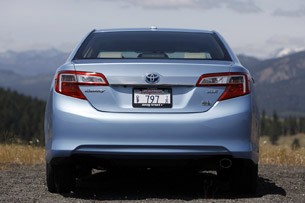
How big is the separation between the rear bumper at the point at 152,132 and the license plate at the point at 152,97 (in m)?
0.10

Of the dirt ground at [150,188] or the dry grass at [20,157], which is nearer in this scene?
the dirt ground at [150,188]

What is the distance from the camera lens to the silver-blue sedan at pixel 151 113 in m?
5.68

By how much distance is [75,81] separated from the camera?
5852 mm

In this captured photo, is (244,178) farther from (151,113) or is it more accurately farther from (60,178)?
(60,178)

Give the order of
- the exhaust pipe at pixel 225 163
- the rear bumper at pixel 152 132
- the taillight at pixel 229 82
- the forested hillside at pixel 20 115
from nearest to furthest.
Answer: the rear bumper at pixel 152 132, the taillight at pixel 229 82, the exhaust pipe at pixel 225 163, the forested hillside at pixel 20 115

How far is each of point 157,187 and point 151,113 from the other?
183 cm

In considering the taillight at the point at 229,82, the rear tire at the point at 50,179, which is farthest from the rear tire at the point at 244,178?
the rear tire at the point at 50,179

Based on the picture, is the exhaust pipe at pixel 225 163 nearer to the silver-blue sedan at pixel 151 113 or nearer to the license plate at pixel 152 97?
the silver-blue sedan at pixel 151 113

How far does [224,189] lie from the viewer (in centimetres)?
715

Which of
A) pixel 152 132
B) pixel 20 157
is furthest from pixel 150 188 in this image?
pixel 20 157

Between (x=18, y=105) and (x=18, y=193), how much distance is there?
430 ft

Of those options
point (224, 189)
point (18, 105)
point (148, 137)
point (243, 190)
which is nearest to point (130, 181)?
point (224, 189)

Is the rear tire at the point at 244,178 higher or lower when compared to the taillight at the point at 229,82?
lower

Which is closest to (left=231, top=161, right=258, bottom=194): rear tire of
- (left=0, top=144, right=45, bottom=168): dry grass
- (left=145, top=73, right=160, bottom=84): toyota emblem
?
(left=145, top=73, right=160, bottom=84): toyota emblem
